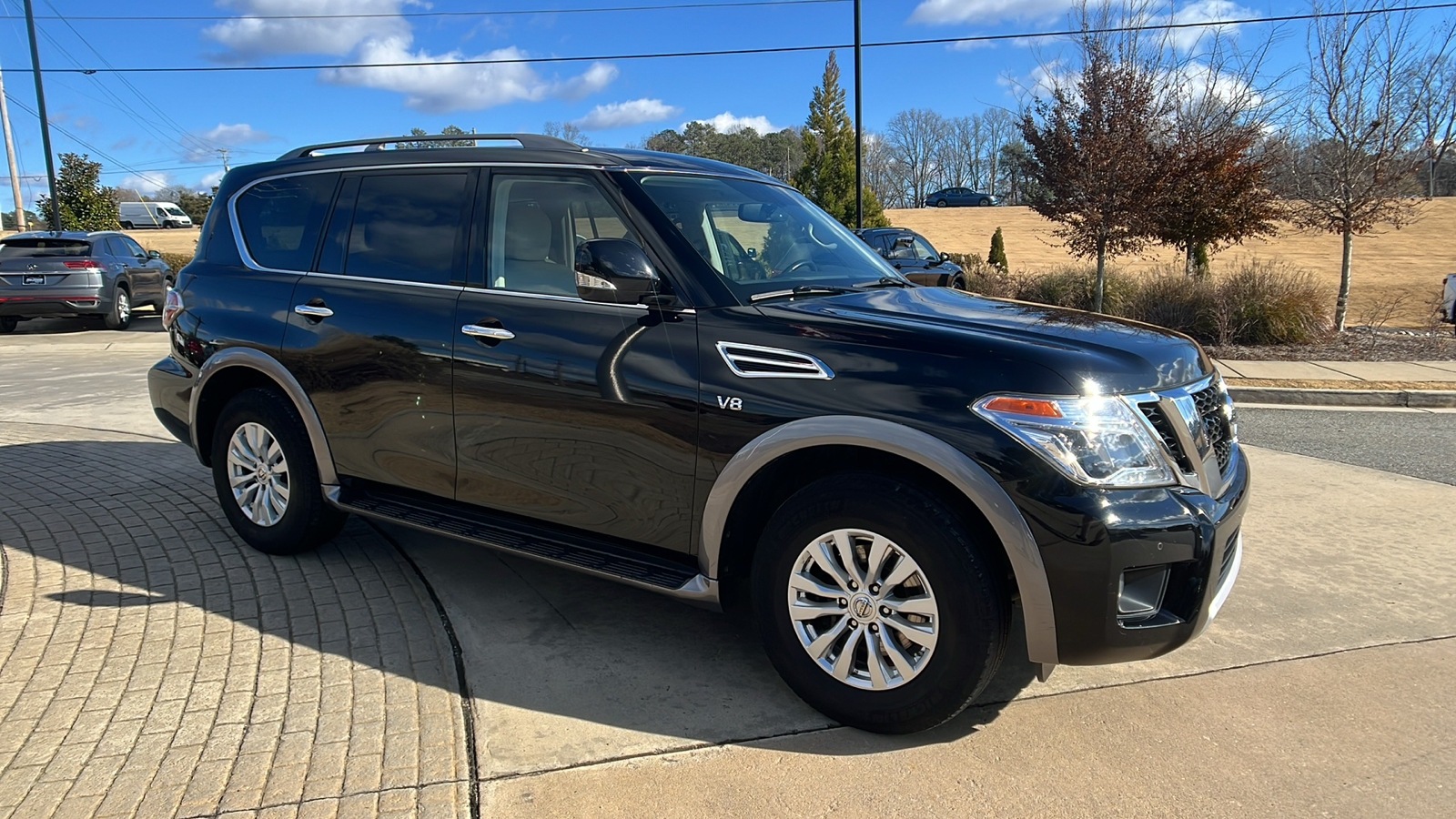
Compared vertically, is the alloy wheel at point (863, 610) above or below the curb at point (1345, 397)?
above

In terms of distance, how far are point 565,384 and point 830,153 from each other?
25.4 m

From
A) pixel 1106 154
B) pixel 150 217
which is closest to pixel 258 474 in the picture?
pixel 1106 154

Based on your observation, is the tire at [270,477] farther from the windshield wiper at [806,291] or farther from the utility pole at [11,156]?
the utility pole at [11,156]

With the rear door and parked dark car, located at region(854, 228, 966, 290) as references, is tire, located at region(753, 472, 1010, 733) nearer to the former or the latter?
the rear door

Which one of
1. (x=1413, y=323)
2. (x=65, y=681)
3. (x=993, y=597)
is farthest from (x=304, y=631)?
(x=1413, y=323)

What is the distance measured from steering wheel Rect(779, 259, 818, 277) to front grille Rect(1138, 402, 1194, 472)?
1.52 meters

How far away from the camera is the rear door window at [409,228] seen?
4184 millimetres

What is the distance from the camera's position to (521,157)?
4.11m

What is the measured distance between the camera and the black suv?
289cm

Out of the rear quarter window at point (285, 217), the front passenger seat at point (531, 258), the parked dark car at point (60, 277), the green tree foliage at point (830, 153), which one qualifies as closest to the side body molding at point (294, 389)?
the rear quarter window at point (285, 217)

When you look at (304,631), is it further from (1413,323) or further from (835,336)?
(1413,323)

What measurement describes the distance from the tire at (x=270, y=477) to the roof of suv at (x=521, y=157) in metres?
1.23

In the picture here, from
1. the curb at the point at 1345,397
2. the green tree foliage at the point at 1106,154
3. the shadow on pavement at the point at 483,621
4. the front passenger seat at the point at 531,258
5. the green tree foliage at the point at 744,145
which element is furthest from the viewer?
the green tree foliage at the point at 744,145

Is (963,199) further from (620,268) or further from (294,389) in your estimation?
(620,268)
